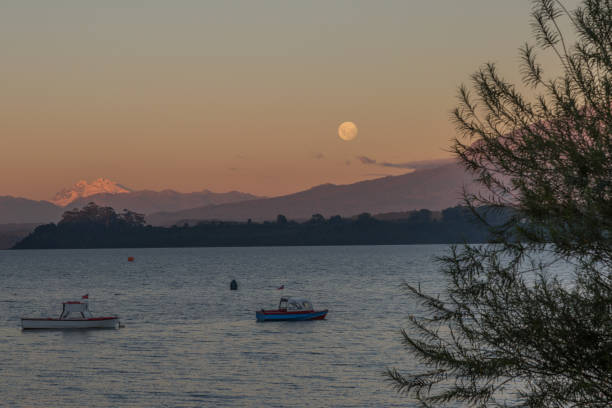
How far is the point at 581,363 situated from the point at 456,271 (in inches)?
114

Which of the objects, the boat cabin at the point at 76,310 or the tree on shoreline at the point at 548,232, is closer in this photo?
the tree on shoreline at the point at 548,232

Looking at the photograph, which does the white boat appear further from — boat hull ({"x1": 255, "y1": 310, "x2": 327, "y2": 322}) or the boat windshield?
the boat windshield

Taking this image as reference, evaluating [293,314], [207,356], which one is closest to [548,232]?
[207,356]

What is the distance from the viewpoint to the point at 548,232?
11398 mm

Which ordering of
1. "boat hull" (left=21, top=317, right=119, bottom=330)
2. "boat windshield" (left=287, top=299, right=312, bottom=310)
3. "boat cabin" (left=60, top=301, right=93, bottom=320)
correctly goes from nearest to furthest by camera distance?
"boat hull" (left=21, top=317, right=119, bottom=330) < "boat cabin" (left=60, top=301, right=93, bottom=320) < "boat windshield" (left=287, top=299, right=312, bottom=310)

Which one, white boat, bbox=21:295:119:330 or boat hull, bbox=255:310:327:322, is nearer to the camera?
white boat, bbox=21:295:119:330

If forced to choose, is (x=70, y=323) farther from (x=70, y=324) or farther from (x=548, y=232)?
(x=548, y=232)

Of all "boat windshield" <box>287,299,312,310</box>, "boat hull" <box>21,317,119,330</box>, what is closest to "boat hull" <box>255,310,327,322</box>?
"boat windshield" <box>287,299,312,310</box>

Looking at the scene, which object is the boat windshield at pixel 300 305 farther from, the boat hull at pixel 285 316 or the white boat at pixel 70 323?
the white boat at pixel 70 323

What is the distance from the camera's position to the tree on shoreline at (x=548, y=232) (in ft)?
37.7

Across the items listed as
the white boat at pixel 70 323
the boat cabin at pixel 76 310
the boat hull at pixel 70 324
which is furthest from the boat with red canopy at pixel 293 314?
the boat cabin at pixel 76 310

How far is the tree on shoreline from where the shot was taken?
11.5 m

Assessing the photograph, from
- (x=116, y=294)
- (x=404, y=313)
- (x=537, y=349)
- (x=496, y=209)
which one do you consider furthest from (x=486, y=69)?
(x=116, y=294)

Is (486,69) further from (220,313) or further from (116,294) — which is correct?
(116,294)
